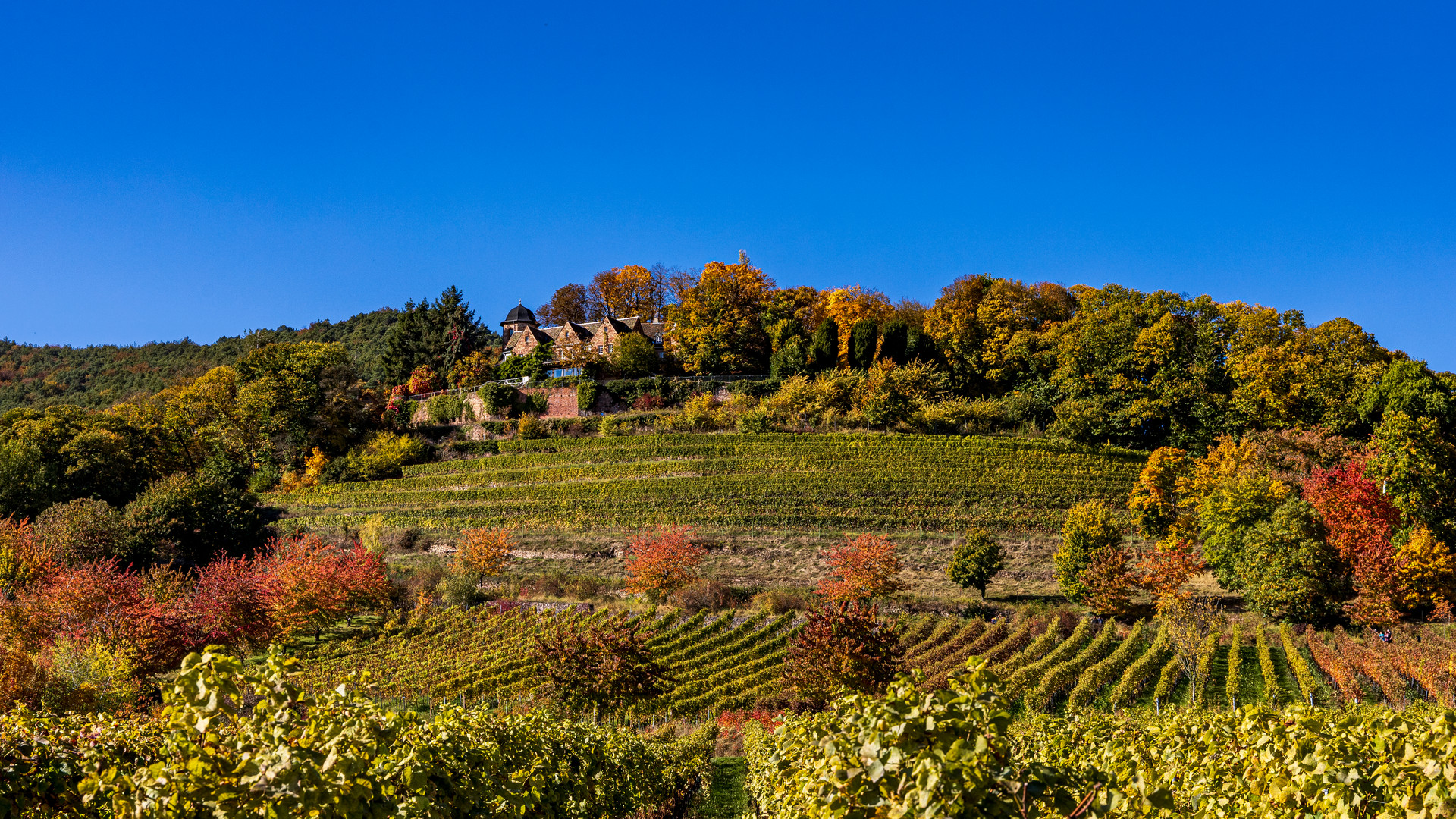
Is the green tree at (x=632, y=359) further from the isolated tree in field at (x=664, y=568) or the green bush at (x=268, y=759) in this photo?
the green bush at (x=268, y=759)

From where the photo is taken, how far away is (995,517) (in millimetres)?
43562

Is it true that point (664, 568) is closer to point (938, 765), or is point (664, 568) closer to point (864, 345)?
point (864, 345)

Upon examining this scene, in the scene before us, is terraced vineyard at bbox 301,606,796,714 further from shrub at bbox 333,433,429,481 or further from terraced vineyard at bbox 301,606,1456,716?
shrub at bbox 333,433,429,481

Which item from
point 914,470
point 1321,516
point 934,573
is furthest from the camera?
point 914,470

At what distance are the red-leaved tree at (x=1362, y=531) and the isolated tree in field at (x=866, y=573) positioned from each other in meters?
15.0

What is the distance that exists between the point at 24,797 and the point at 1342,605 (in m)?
35.1

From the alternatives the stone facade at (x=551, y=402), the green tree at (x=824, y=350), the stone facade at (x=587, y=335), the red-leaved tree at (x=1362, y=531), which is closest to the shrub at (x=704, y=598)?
the red-leaved tree at (x=1362, y=531)

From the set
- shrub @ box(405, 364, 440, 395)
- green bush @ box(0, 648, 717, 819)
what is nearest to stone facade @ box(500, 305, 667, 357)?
shrub @ box(405, 364, 440, 395)

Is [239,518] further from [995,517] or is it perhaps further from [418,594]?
[995,517]

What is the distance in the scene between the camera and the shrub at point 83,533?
34344 mm

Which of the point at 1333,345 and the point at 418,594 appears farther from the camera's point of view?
the point at 1333,345

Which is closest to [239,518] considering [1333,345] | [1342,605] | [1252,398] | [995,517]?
[995,517]

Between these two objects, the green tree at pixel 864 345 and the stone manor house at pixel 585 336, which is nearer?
the green tree at pixel 864 345

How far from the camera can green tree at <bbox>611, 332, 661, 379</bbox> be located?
60.9 metres
